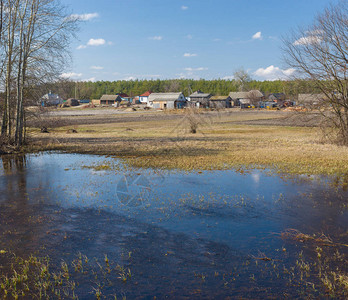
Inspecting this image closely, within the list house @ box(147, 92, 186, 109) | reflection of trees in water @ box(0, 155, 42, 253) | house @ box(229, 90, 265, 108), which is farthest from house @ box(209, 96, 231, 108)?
reflection of trees in water @ box(0, 155, 42, 253)

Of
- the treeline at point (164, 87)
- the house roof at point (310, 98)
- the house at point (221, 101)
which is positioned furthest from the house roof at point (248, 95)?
the house roof at point (310, 98)

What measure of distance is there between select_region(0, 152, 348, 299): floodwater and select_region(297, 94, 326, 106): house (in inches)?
406

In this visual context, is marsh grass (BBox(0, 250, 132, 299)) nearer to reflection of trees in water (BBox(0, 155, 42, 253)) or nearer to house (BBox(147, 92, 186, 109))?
reflection of trees in water (BBox(0, 155, 42, 253))

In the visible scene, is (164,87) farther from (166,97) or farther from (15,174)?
(15,174)

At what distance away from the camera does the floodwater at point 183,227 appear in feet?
19.0

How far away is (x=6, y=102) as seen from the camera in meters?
21.5

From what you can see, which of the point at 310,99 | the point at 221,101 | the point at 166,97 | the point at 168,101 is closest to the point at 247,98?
the point at 221,101

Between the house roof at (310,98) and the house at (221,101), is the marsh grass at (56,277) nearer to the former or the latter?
the house roof at (310,98)

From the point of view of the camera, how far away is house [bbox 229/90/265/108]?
10750 centimetres

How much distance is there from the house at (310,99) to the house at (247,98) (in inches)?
3297

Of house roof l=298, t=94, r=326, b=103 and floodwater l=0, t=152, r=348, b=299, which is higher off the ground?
house roof l=298, t=94, r=326, b=103

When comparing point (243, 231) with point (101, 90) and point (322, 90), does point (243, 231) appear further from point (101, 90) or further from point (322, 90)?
point (101, 90)

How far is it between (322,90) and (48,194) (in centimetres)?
1783

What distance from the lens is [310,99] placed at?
22531 mm
